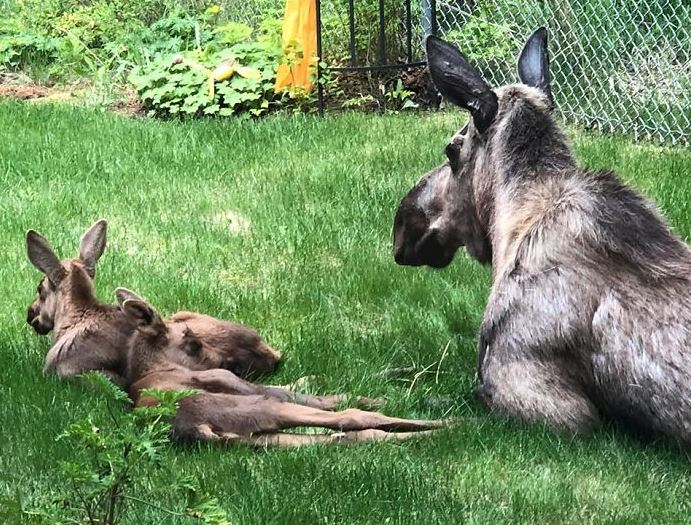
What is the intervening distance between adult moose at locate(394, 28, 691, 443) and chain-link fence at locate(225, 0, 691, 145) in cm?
495

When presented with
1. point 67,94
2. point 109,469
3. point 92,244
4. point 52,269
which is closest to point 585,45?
point 67,94

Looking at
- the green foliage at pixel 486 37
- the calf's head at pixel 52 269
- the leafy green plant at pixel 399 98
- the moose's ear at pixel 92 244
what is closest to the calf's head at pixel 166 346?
the calf's head at pixel 52 269

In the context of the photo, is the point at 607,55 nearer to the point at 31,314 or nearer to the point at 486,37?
the point at 486,37

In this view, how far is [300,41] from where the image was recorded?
35.6ft

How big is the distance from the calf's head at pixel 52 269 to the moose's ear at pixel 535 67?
2.11 m

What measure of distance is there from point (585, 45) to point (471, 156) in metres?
5.83

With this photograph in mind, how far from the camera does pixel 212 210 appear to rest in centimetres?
797

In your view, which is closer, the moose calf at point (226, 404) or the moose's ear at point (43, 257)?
the moose calf at point (226, 404)

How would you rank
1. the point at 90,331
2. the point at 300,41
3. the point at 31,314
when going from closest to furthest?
the point at 90,331
the point at 31,314
the point at 300,41

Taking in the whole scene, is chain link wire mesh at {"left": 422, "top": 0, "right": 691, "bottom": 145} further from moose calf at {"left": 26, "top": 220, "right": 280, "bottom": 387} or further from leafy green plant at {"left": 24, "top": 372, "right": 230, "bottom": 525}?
leafy green plant at {"left": 24, "top": 372, "right": 230, "bottom": 525}

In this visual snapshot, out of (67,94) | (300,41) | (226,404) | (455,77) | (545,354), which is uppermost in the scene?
(300,41)

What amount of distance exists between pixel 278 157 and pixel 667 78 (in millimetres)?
3467

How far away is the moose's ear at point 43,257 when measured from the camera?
17.6 feet

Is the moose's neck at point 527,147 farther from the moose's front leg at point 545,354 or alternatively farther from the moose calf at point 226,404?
the moose calf at point 226,404
